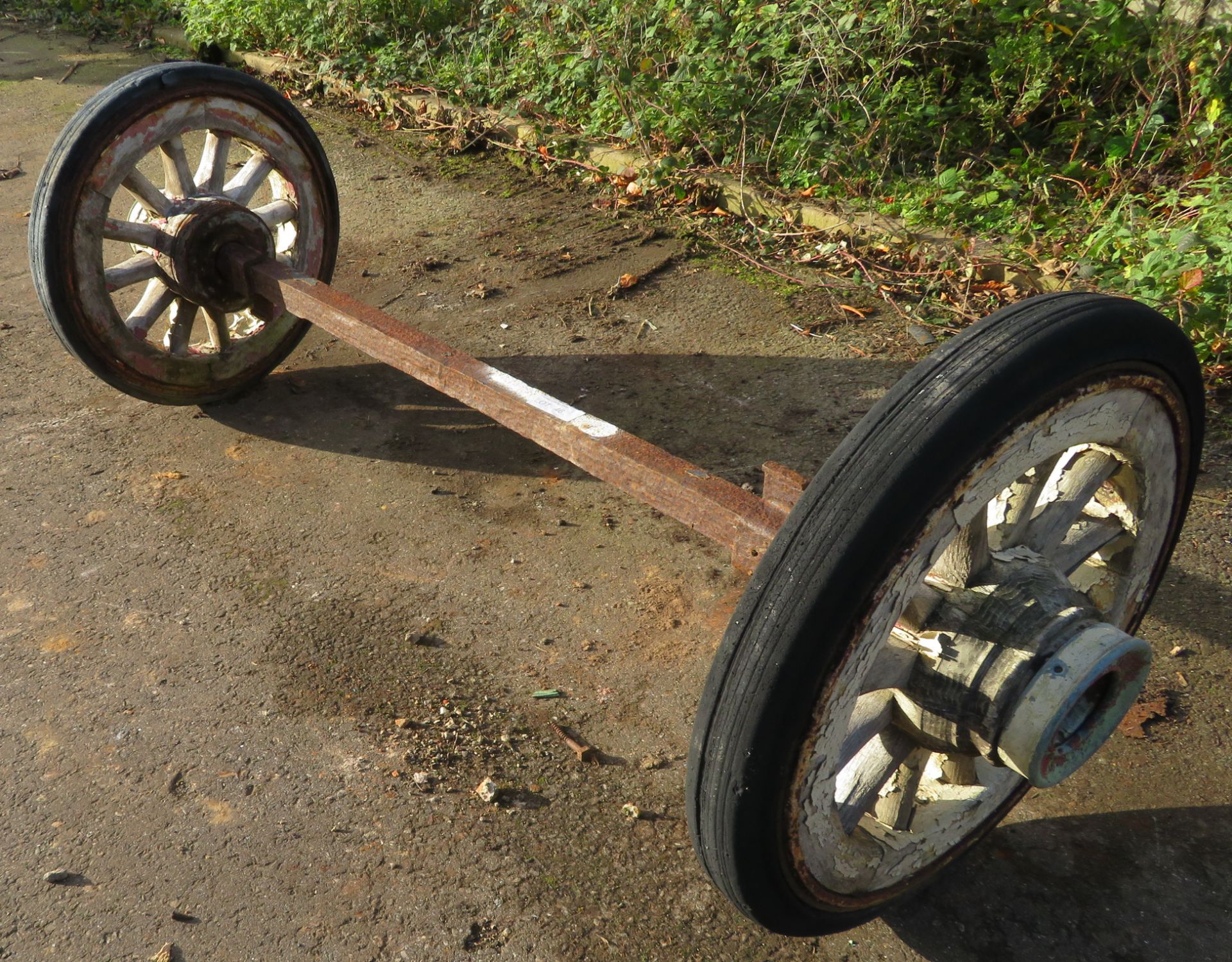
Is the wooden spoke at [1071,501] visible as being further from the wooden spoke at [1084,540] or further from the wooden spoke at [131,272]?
the wooden spoke at [131,272]

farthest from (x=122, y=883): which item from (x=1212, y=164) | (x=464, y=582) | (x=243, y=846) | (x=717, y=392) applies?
(x=1212, y=164)

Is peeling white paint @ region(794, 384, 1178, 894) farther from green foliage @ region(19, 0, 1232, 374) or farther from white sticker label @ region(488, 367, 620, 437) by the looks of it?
green foliage @ region(19, 0, 1232, 374)

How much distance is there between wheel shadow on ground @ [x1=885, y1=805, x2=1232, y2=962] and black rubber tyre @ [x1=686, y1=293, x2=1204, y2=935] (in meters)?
0.59

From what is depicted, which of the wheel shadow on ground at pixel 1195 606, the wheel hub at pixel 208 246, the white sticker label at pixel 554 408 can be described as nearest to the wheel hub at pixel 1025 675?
the white sticker label at pixel 554 408

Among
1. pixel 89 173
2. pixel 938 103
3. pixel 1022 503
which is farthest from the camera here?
pixel 938 103

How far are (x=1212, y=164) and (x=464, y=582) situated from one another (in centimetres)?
359

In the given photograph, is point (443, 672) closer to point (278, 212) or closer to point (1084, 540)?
point (1084, 540)

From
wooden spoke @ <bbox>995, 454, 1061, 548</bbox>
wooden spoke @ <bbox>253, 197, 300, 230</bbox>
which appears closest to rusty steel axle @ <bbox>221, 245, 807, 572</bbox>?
wooden spoke @ <bbox>253, 197, 300, 230</bbox>

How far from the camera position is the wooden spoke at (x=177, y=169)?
353 centimetres

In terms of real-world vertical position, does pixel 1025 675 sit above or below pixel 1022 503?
below

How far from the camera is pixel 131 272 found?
11.6ft

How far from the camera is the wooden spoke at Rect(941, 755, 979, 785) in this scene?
2117 mm

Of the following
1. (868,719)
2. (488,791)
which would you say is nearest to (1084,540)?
(868,719)

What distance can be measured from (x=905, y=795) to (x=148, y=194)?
300cm
